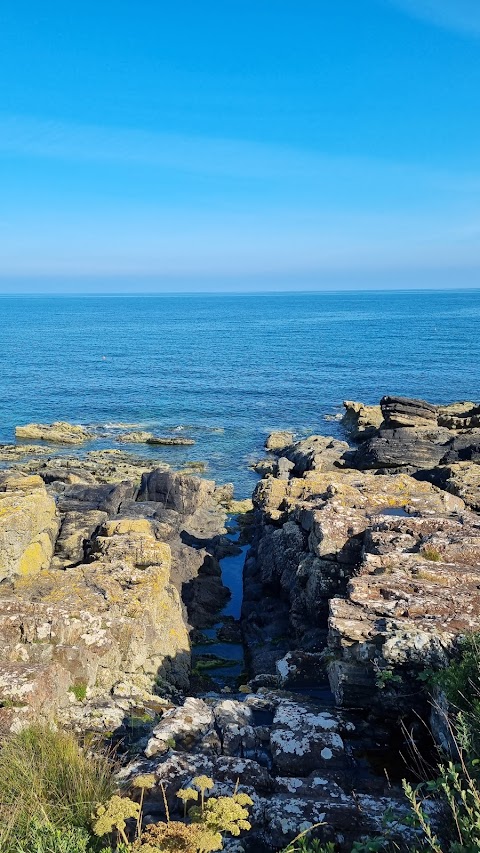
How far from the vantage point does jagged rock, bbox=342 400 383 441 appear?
51.1 m

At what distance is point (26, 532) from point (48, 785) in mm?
11938

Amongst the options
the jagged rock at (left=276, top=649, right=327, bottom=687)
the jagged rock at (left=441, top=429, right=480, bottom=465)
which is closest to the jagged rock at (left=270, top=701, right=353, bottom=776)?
A: the jagged rock at (left=276, top=649, right=327, bottom=687)

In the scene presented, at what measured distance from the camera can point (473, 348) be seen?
11269 cm

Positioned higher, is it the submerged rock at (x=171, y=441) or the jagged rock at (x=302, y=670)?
the jagged rock at (x=302, y=670)

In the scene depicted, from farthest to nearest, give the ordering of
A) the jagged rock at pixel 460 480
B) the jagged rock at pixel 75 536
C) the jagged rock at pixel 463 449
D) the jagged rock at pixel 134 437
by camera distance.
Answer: the jagged rock at pixel 134 437, the jagged rock at pixel 463 449, the jagged rock at pixel 460 480, the jagged rock at pixel 75 536

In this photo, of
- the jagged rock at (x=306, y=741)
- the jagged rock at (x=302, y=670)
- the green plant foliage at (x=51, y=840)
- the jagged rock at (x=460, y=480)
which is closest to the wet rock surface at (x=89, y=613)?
the jagged rock at (x=302, y=670)

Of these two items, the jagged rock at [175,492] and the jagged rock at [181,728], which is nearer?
the jagged rock at [181,728]

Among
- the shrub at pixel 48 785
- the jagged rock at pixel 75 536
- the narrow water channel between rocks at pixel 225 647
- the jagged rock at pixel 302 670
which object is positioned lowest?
the narrow water channel between rocks at pixel 225 647

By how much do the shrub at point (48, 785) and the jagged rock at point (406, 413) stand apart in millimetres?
39227

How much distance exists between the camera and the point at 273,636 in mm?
18297

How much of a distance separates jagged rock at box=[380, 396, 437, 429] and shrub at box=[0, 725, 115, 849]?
39227mm

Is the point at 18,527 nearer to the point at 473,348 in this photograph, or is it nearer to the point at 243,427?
the point at 243,427

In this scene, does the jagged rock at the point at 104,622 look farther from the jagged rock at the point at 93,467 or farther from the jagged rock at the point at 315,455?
the jagged rock at the point at 93,467

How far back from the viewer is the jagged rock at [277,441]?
49.3 m
